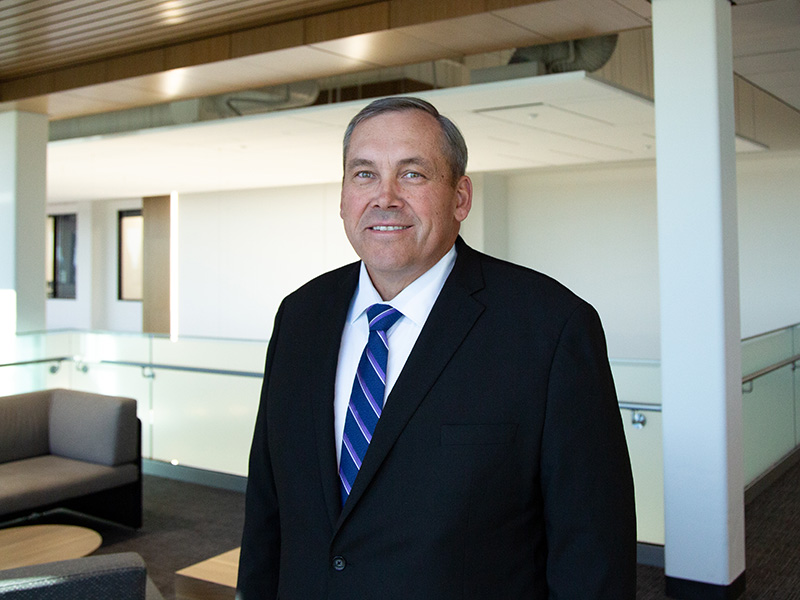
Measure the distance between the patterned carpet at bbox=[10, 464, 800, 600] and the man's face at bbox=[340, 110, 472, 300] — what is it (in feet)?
11.5

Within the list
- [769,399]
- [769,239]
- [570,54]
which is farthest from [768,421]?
[769,239]

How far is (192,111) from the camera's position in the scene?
8281mm

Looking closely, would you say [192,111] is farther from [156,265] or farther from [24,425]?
[156,265]

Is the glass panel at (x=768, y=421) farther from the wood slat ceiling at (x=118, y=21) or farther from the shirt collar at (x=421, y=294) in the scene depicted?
the shirt collar at (x=421, y=294)

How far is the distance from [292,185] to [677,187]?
11.9m

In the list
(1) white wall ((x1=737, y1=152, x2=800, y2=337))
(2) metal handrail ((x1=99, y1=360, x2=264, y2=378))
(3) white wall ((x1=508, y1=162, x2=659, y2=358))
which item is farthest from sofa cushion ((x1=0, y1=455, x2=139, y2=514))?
(1) white wall ((x1=737, y1=152, x2=800, y2=337))

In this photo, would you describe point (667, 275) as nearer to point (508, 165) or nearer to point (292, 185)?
point (508, 165)

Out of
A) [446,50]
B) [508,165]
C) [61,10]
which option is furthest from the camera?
[508,165]

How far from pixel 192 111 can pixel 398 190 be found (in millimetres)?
7307

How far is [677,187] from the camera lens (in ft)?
14.4

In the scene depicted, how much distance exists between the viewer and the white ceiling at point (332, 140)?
7.23m

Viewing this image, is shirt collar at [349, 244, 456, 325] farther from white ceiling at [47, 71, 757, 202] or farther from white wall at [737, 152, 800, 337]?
white wall at [737, 152, 800, 337]

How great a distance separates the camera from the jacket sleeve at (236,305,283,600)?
1.67 meters

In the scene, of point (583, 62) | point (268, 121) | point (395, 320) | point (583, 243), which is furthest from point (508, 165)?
point (395, 320)
